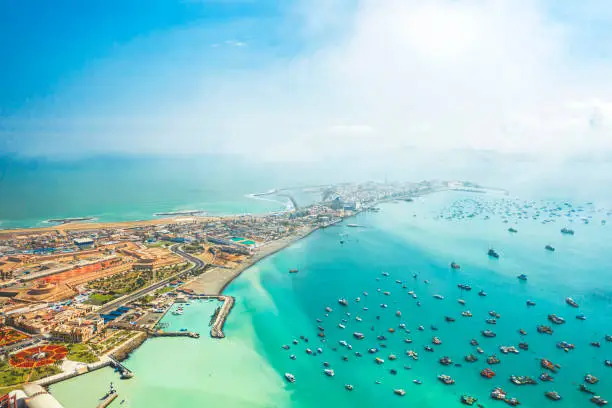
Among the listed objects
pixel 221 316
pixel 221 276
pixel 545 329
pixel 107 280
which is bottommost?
pixel 545 329

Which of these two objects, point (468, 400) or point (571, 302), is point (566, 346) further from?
point (468, 400)

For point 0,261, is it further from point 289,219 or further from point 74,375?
point 289,219

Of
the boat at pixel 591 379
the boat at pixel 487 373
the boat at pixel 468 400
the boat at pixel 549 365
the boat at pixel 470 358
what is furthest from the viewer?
the boat at pixel 470 358

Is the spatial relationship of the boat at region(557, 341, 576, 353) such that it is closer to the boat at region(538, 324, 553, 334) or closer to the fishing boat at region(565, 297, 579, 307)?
the boat at region(538, 324, 553, 334)

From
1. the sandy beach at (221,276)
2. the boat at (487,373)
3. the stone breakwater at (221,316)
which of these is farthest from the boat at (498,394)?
the sandy beach at (221,276)

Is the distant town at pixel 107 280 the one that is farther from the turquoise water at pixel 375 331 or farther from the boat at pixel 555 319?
the boat at pixel 555 319

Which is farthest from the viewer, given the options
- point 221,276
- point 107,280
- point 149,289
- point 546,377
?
point 221,276

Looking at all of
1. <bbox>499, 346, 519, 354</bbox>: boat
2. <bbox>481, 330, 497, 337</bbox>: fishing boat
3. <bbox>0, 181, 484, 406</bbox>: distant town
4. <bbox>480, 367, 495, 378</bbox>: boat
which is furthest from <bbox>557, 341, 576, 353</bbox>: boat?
<bbox>0, 181, 484, 406</bbox>: distant town

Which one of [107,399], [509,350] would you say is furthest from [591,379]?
[107,399]
